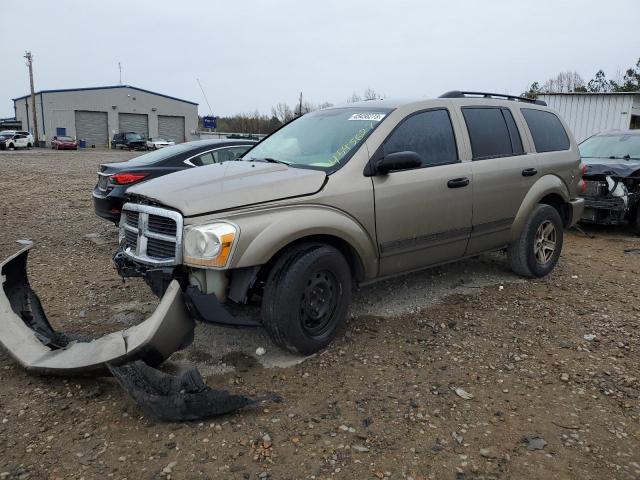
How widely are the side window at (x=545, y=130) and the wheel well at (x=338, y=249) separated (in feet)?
8.63

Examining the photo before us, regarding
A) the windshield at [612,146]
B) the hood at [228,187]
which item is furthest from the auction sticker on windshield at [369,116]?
the windshield at [612,146]

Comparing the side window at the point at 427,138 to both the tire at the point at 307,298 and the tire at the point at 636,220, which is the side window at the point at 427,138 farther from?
the tire at the point at 636,220

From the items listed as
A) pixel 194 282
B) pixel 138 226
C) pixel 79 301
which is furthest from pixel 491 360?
pixel 79 301

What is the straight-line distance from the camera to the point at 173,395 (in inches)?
117

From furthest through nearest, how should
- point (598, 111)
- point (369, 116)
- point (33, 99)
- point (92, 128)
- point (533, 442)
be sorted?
1. point (92, 128)
2. point (33, 99)
3. point (598, 111)
4. point (369, 116)
5. point (533, 442)

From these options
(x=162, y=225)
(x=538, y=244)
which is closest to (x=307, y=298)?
(x=162, y=225)

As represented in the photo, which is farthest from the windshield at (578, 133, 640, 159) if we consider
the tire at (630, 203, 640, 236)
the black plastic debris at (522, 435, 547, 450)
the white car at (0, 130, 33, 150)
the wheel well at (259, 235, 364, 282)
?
the white car at (0, 130, 33, 150)

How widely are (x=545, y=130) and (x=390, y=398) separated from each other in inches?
148

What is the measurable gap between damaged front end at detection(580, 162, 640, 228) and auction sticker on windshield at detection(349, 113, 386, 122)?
5054 millimetres

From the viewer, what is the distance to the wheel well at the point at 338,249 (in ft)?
11.8

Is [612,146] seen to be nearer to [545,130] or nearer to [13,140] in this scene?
[545,130]

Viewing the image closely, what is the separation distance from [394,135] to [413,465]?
2540mm

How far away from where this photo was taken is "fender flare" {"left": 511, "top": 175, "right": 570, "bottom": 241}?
5.21m

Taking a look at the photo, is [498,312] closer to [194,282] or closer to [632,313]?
[632,313]
